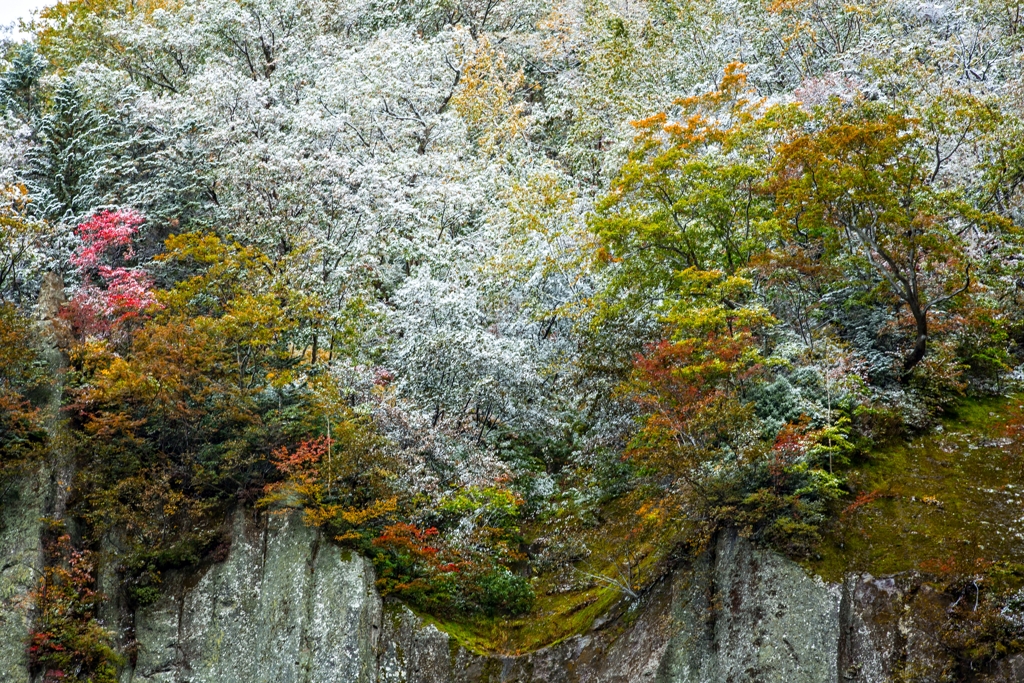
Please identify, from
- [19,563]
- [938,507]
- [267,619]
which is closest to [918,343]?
[938,507]

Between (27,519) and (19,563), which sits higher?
(27,519)

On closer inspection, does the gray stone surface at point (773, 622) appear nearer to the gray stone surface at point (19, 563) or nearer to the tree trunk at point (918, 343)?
the tree trunk at point (918, 343)

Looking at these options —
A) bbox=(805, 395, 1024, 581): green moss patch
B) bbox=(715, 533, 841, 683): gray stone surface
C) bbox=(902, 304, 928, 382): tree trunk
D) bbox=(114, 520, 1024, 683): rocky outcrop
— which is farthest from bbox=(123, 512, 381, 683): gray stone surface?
bbox=(902, 304, 928, 382): tree trunk

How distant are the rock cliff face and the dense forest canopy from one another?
1.66 ft

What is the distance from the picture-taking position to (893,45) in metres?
19.6

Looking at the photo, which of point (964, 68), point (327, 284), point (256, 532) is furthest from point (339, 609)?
point (964, 68)

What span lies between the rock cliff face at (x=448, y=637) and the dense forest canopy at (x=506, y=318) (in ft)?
1.66

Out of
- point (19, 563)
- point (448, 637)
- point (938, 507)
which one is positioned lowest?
point (448, 637)

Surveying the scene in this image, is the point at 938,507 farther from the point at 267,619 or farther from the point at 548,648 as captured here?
the point at 267,619

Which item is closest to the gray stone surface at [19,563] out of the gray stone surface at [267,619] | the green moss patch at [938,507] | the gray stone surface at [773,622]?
the gray stone surface at [267,619]

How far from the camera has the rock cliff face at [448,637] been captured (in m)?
10.2

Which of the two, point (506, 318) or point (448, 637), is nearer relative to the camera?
point (448, 637)

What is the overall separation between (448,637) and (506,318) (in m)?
6.40

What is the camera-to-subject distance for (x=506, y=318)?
16.6m
